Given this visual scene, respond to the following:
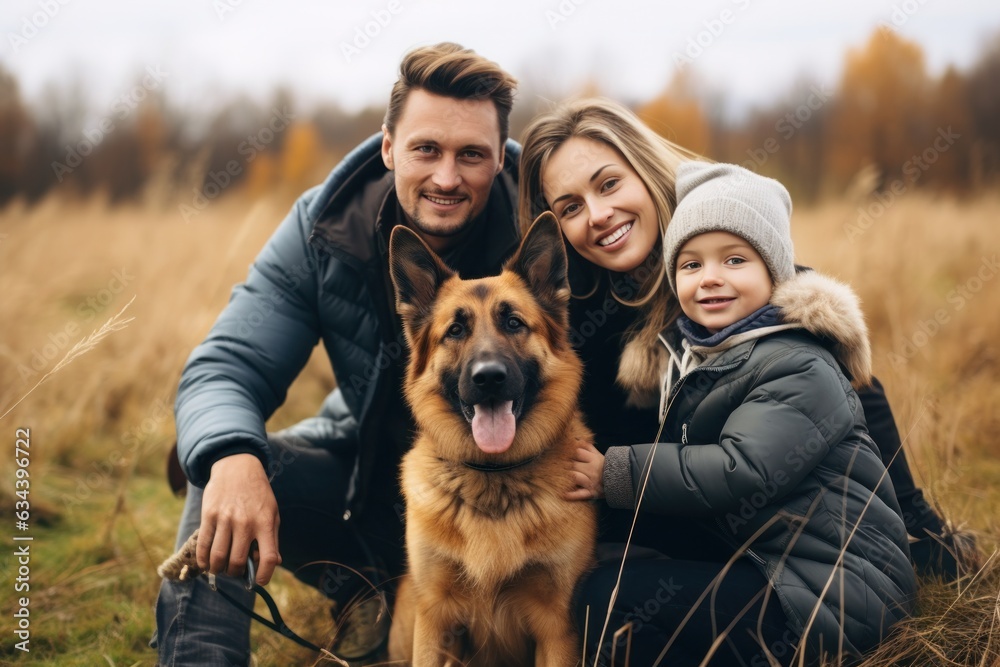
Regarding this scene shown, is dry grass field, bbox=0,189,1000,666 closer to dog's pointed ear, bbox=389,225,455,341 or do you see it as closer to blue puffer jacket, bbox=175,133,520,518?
blue puffer jacket, bbox=175,133,520,518

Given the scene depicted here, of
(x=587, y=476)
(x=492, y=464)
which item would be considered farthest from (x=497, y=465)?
(x=587, y=476)

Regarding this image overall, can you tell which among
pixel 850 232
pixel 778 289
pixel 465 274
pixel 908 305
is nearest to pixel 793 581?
pixel 778 289

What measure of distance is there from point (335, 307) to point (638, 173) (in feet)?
4.80

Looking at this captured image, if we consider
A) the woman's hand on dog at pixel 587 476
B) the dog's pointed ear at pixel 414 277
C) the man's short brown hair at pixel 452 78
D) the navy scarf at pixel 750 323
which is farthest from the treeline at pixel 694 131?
the navy scarf at pixel 750 323

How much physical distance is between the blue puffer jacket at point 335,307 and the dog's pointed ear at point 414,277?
0.34 metres

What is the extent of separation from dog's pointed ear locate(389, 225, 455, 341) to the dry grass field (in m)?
1.46

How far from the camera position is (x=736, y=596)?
228 cm

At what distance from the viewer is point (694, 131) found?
524 inches

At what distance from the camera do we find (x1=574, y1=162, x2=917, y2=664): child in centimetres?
216

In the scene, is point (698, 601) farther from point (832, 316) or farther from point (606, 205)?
point (606, 205)

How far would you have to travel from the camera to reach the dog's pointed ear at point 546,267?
2.71 meters

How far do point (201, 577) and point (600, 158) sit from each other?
7.53ft

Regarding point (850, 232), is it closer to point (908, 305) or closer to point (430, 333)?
point (908, 305)

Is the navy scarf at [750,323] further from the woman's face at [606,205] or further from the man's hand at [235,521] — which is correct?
the man's hand at [235,521]
